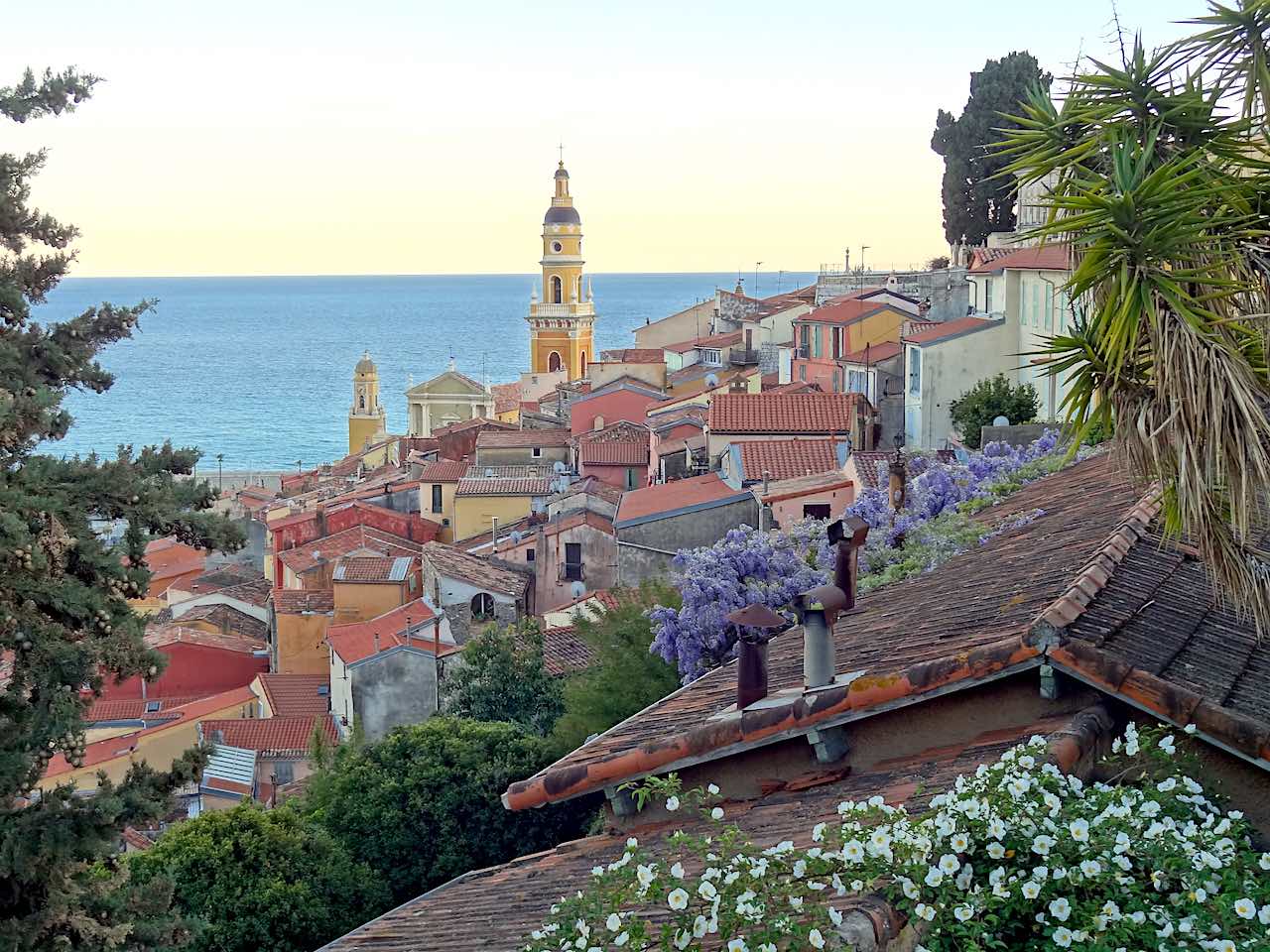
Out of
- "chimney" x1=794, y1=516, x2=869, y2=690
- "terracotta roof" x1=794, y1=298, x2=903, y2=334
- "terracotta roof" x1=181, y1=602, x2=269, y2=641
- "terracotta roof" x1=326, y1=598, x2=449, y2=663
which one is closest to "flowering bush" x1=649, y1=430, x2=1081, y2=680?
"chimney" x1=794, y1=516, x2=869, y2=690

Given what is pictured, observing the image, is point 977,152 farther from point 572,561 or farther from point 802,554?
point 802,554

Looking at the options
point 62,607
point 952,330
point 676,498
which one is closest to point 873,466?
point 676,498

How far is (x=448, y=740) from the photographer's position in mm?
21797

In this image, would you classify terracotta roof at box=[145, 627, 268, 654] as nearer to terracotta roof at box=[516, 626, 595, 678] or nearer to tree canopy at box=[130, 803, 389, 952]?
terracotta roof at box=[516, 626, 595, 678]

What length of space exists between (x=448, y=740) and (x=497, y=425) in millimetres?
40321

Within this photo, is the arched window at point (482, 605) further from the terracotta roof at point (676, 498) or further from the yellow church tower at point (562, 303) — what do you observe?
the yellow church tower at point (562, 303)

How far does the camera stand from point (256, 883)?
18297mm

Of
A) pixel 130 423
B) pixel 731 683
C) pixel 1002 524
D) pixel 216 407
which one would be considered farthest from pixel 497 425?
pixel 216 407

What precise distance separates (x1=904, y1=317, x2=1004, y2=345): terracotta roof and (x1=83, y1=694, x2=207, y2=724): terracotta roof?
63.9 feet

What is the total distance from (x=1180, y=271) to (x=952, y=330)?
1252 inches

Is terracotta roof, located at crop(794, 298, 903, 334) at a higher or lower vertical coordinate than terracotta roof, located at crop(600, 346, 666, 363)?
higher

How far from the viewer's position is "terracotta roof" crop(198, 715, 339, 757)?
32469 mm

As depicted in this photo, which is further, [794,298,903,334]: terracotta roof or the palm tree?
[794,298,903,334]: terracotta roof

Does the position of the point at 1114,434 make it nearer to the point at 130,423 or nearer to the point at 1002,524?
the point at 1002,524
